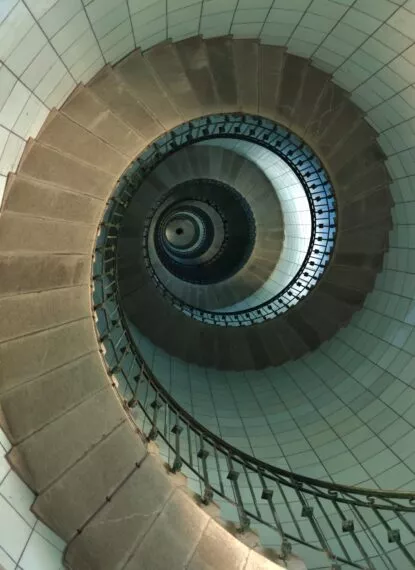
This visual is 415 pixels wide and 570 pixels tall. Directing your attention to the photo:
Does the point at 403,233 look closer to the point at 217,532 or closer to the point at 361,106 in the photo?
the point at 361,106

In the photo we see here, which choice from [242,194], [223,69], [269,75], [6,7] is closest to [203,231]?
[242,194]

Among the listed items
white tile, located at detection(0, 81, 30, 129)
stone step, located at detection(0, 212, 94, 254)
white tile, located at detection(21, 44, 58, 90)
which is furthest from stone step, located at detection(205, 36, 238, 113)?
white tile, located at detection(0, 81, 30, 129)

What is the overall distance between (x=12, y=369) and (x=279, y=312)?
22.3 ft

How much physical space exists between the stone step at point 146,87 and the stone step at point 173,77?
0.07 meters

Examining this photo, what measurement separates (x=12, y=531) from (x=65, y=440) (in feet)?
3.33

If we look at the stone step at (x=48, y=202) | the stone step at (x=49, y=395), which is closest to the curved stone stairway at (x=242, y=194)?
the stone step at (x=48, y=202)

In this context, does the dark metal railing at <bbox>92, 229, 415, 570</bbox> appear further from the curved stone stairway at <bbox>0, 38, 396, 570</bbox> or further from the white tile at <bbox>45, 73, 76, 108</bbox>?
the white tile at <bbox>45, 73, 76, 108</bbox>

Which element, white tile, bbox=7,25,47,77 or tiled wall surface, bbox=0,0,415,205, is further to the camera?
tiled wall surface, bbox=0,0,415,205

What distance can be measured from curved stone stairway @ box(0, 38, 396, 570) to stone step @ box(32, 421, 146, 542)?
0.03ft

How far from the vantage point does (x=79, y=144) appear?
4.50 metres

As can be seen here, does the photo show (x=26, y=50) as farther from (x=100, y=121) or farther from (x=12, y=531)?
(x=12, y=531)

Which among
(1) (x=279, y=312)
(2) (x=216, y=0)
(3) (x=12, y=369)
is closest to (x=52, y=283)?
(3) (x=12, y=369)

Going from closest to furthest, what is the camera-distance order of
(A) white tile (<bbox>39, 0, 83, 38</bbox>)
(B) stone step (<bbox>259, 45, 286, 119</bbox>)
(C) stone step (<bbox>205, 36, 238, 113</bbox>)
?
1. (A) white tile (<bbox>39, 0, 83, 38</bbox>)
2. (C) stone step (<bbox>205, 36, 238, 113</bbox>)
3. (B) stone step (<bbox>259, 45, 286, 119</bbox>)

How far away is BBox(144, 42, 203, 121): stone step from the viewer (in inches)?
193
